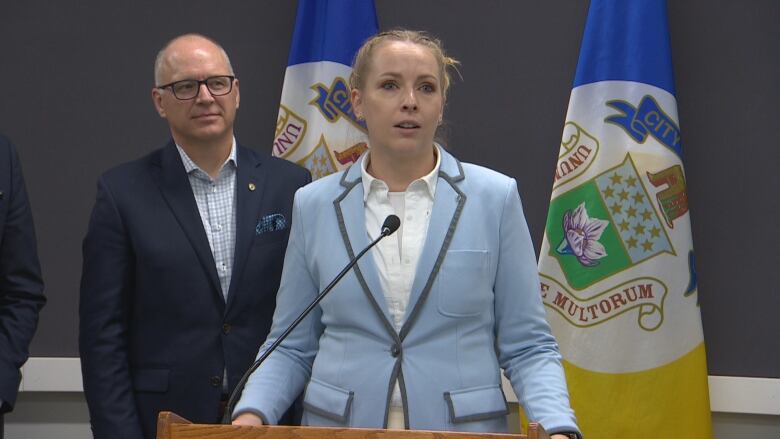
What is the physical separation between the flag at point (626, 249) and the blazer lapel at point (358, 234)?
158 centimetres

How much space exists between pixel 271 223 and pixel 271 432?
1.01 metres

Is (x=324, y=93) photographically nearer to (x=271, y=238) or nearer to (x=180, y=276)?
(x=271, y=238)

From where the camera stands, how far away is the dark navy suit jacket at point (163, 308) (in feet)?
8.43

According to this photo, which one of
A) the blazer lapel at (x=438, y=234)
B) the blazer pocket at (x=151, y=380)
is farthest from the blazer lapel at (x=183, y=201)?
the blazer lapel at (x=438, y=234)

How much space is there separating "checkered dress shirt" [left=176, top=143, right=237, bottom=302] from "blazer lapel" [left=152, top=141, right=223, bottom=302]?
20mm

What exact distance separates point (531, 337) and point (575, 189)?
5.38 ft

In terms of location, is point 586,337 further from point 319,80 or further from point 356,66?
point 356,66

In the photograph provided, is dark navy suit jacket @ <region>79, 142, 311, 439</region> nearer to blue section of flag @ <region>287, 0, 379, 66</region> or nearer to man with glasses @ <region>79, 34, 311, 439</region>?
man with glasses @ <region>79, 34, 311, 439</region>

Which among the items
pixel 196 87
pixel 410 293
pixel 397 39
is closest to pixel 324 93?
pixel 196 87

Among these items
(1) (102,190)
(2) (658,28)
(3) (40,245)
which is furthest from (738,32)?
(3) (40,245)

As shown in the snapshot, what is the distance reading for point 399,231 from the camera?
2.11m

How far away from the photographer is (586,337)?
3.60 meters

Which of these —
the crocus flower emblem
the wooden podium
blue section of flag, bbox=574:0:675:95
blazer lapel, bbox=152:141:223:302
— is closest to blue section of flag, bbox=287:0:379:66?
blue section of flag, bbox=574:0:675:95

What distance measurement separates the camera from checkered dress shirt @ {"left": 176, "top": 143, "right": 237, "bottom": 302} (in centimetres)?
262
